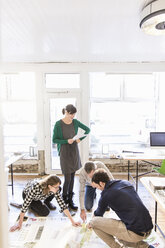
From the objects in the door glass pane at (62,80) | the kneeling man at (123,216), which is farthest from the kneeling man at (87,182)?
the door glass pane at (62,80)

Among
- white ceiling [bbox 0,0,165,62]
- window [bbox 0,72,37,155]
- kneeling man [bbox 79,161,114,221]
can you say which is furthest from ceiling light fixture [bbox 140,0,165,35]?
window [bbox 0,72,37,155]

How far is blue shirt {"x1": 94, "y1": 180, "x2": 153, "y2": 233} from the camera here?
65.6 inches

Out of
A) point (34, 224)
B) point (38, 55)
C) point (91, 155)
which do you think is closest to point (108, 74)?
point (38, 55)

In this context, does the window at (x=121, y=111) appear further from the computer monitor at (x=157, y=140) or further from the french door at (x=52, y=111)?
the computer monitor at (x=157, y=140)

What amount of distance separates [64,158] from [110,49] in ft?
6.20

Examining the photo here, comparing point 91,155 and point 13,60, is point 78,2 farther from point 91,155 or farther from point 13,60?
point 91,155

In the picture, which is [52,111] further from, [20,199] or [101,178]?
[101,178]

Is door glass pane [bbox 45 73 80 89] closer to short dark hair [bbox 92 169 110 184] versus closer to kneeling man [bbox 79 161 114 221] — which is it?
kneeling man [bbox 79 161 114 221]

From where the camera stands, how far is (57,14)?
5.97 ft

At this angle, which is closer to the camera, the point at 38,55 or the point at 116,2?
the point at 116,2

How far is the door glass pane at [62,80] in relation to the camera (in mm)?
4074

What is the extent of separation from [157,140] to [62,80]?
2321mm

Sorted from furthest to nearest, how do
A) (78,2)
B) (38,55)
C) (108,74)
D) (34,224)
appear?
(108,74) → (38,55) → (34,224) → (78,2)

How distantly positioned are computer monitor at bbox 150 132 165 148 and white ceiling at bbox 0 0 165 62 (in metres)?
1.47
